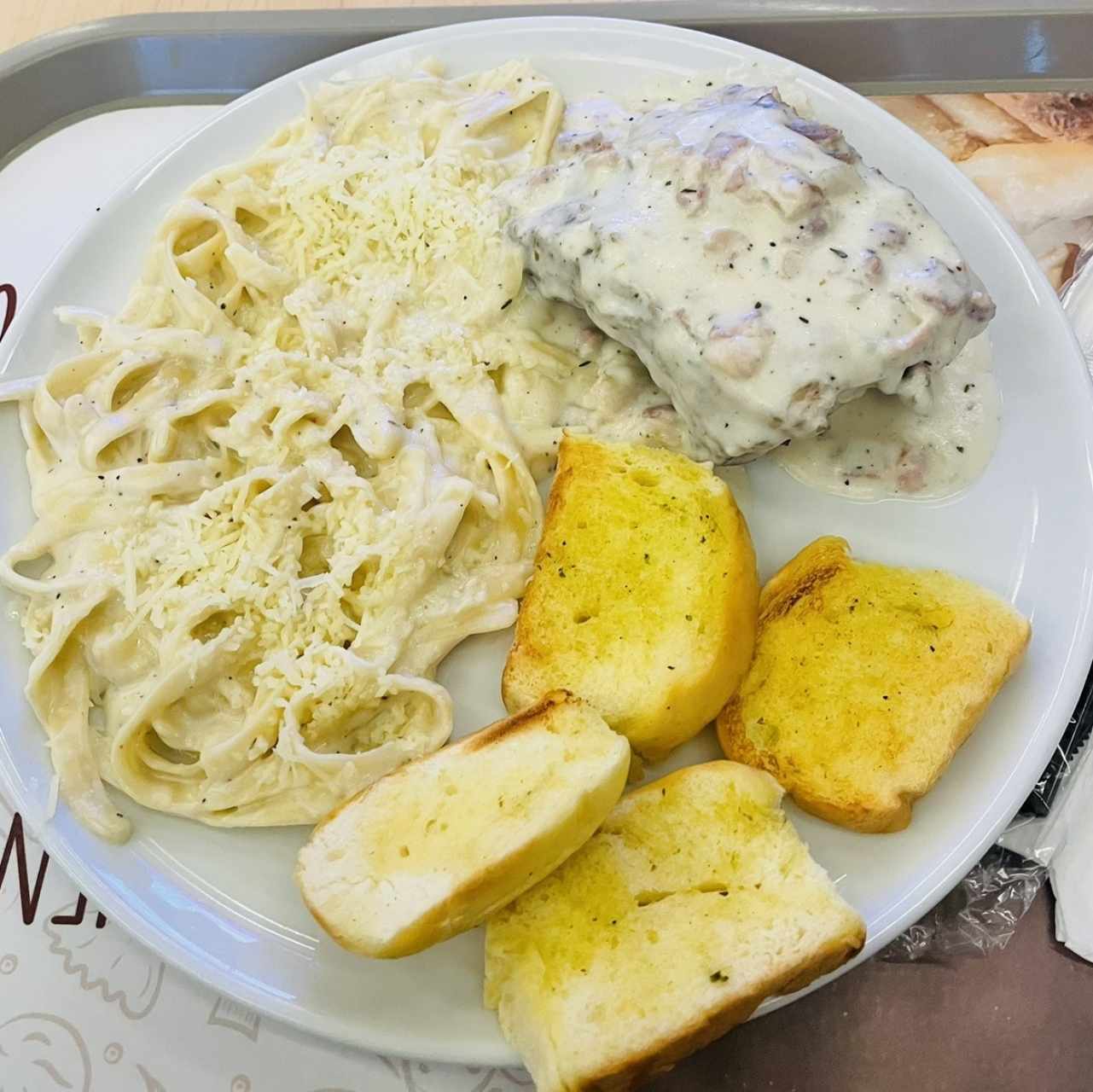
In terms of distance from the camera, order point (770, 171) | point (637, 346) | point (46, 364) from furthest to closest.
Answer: point (46, 364), point (637, 346), point (770, 171)

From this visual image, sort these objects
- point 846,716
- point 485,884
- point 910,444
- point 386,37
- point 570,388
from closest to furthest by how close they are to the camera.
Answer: point 485,884, point 846,716, point 910,444, point 570,388, point 386,37

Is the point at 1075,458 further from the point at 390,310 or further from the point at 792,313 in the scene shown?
the point at 390,310

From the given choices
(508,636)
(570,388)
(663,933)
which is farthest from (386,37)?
(663,933)

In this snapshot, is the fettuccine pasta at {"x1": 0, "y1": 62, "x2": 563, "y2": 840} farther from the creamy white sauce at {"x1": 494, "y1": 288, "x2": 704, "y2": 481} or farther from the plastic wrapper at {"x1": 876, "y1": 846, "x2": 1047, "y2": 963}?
the plastic wrapper at {"x1": 876, "y1": 846, "x2": 1047, "y2": 963}

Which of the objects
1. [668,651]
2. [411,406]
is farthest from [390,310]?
[668,651]

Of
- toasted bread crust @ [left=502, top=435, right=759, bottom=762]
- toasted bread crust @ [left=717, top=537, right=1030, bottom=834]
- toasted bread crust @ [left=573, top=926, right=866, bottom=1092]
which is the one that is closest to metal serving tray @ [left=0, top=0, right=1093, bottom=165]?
toasted bread crust @ [left=502, top=435, right=759, bottom=762]

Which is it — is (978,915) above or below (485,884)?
below

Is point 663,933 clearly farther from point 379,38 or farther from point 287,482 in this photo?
point 379,38
